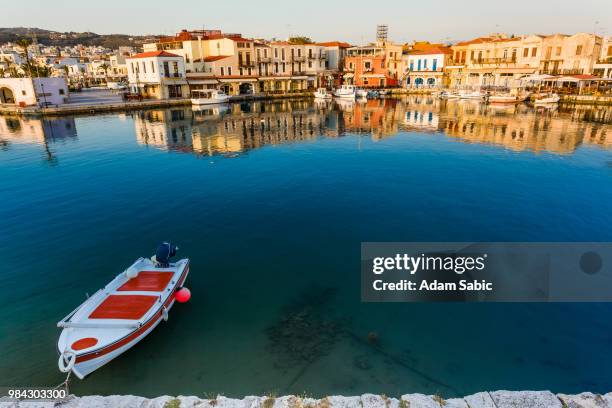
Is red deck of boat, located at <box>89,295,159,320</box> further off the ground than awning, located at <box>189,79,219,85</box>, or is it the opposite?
awning, located at <box>189,79,219,85</box>

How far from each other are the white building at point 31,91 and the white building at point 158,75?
47.8 feet

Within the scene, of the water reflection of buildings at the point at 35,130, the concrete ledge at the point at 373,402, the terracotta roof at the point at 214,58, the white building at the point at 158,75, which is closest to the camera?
the concrete ledge at the point at 373,402

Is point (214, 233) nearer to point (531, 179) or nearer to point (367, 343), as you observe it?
point (367, 343)

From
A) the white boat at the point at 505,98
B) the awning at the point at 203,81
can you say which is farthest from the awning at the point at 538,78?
the awning at the point at 203,81

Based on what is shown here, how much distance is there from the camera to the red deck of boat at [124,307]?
11.1m

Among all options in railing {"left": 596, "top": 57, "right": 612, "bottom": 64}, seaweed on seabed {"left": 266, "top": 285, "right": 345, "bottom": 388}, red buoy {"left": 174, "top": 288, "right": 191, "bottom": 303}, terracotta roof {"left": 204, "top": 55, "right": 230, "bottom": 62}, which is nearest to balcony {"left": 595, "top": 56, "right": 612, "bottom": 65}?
railing {"left": 596, "top": 57, "right": 612, "bottom": 64}

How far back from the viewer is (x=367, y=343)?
11.5m

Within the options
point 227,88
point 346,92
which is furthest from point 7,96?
point 346,92

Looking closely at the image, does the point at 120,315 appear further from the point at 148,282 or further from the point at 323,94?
the point at 323,94

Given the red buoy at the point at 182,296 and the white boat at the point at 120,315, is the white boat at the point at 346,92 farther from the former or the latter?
the red buoy at the point at 182,296

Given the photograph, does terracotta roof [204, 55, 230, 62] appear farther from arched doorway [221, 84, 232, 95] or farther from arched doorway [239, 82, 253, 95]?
arched doorway [239, 82, 253, 95]

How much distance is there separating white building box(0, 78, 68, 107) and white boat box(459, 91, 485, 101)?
268 ft

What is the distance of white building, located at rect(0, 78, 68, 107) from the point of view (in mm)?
63969

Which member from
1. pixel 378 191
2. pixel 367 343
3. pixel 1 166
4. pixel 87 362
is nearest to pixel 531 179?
pixel 378 191
